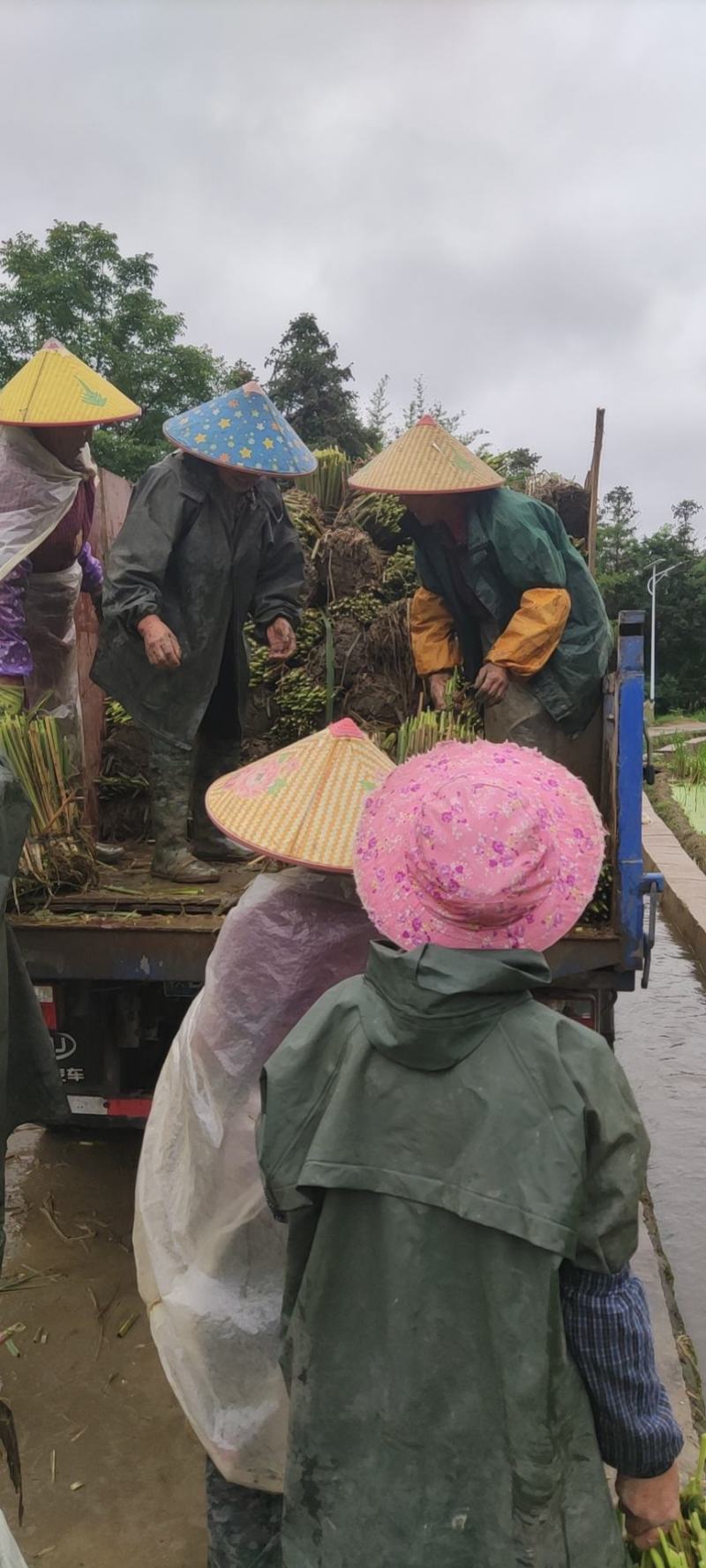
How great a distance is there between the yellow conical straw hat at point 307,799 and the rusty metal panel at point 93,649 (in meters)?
2.04

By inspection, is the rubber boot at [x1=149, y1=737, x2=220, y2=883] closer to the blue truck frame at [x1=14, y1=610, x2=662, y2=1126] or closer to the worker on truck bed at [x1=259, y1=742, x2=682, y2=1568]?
the blue truck frame at [x1=14, y1=610, x2=662, y2=1126]

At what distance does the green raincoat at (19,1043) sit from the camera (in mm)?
2162

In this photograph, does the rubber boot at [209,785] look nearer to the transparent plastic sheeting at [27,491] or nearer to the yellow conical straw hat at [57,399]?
the transparent plastic sheeting at [27,491]

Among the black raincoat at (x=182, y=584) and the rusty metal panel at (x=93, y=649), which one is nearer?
the black raincoat at (x=182, y=584)

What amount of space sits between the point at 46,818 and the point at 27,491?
3.31 ft

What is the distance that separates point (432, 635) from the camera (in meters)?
3.65

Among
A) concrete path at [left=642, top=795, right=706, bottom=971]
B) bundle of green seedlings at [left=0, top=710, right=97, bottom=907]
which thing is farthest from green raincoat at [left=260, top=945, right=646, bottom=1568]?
concrete path at [left=642, top=795, right=706, bottom=971]

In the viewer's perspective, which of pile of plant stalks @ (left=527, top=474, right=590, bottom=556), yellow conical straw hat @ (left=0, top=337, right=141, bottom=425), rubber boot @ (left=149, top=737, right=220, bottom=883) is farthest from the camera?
pile of plant stalks @ (left=527, top=474, right=590, bottom=556)

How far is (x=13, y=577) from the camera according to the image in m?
3.29

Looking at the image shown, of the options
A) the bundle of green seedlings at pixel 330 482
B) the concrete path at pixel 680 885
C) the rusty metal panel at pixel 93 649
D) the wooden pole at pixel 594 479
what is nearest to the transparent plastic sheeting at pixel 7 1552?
the rusty metal panel at pixel 93 649

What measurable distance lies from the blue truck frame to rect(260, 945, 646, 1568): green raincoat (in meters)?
1.41

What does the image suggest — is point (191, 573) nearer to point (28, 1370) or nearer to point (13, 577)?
point (13, 577)

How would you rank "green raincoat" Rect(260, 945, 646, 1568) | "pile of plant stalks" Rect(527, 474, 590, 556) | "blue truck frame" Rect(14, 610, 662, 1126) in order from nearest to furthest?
"green raincoat" Rect(260, 945, 646, 1568), "blue truck frame" Rect(14, 610, 662, 1126), "pile of plant stalks" Rect(527, 474, 590, 556)

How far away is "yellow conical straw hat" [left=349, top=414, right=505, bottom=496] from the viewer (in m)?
3.22
